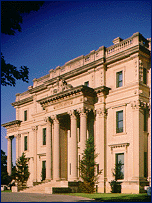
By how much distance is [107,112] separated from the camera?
3416cm

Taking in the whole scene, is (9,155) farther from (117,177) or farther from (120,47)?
(120,47)

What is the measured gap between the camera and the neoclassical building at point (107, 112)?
101 feet

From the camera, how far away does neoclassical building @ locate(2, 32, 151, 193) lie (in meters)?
30.7

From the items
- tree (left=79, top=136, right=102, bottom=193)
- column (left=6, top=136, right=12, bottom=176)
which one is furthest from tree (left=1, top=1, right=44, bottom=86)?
column (left=6, top=136, right=12, bottom=176)

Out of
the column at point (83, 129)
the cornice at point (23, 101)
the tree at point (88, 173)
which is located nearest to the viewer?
the tree at point (88, 173)

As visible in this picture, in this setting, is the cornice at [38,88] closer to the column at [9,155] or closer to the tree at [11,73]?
the column at [9,155]

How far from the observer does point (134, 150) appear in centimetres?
3005

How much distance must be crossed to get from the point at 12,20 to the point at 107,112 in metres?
20.3

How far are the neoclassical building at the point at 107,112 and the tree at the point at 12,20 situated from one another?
17249mm

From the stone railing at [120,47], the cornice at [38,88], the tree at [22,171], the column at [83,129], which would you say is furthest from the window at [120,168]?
the cornice at [38,88]

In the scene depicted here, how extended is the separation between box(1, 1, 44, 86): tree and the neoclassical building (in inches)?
679

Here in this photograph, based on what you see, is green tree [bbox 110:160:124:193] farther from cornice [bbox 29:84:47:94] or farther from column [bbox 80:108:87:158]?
cornice [bbox 29:84:47:94]

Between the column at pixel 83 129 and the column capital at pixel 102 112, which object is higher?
the column capital at pixel 102 112

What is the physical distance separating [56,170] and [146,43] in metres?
18.6
